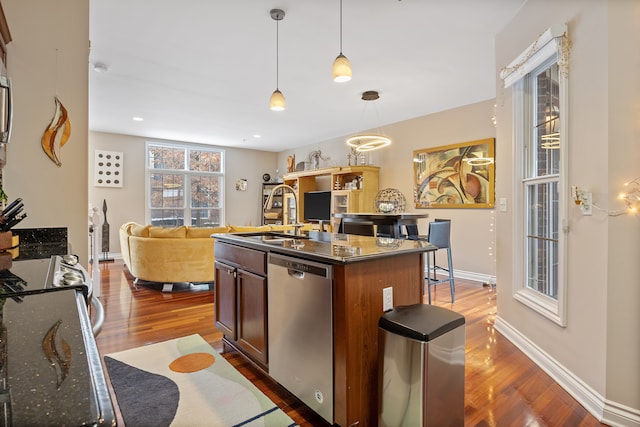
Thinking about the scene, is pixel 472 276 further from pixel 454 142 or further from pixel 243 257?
pixel 243 257

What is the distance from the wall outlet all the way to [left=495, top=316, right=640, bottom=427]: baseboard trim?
1.28m

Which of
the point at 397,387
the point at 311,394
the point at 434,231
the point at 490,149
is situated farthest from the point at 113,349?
the point at 490,149

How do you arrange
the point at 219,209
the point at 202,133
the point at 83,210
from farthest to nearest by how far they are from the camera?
the point at 219,209 → the point at 202,133 → the point at 83,210

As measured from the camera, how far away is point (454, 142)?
5262 millimetres

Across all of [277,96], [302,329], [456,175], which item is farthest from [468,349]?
[456,175]

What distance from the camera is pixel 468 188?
5.11 m

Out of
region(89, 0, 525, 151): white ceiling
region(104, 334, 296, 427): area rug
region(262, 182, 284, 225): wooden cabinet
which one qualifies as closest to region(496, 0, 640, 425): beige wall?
region(89, 0, 525, 151): white ceiling

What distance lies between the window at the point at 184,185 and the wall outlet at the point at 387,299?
7045 millimetres

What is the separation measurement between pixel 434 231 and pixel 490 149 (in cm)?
189

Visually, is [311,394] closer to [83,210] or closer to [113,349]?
[113,349]

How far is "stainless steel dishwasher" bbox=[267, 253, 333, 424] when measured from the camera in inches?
65.7

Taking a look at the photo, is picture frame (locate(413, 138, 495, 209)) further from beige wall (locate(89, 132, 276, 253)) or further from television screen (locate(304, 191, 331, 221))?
beige wall (locate(89, 132, 276, 253))

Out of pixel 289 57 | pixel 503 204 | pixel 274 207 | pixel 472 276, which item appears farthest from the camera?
pixel 274 207

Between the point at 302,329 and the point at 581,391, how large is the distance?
5.55 feet
